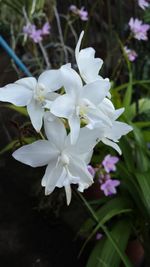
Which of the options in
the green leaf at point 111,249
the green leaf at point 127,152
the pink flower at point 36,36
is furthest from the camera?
the pink flower at point 36,36

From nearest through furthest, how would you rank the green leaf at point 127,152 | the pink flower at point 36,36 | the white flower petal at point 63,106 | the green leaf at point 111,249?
the white flower petal at point 63,106
the green leaf at point 111,249
the green leaf at point 127,152
the pink flower at point 36,36

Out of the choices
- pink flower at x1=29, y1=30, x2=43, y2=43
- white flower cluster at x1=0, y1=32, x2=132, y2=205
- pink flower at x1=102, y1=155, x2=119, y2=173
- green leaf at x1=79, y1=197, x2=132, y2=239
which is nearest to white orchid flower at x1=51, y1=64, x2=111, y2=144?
white flower cluster at x1=0, y1=32, x2=132, y2=205

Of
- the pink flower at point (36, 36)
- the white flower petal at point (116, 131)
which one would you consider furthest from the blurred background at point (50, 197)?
the white flower petal at point (116, 131)

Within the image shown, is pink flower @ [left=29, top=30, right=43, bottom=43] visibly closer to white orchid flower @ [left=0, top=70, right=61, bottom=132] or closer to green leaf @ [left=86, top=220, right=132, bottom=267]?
green leaf @ [left=86, top=220, right=132, bottom=267]

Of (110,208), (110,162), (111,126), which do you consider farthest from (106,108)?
(110,208)

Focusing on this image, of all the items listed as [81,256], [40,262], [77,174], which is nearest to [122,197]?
[81,256]

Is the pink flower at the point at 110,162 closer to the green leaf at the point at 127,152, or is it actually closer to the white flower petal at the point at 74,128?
the green leaf at the point at 127,152

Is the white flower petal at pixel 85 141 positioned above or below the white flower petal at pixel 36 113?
below

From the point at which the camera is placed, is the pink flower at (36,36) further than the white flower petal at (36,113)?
Yes
